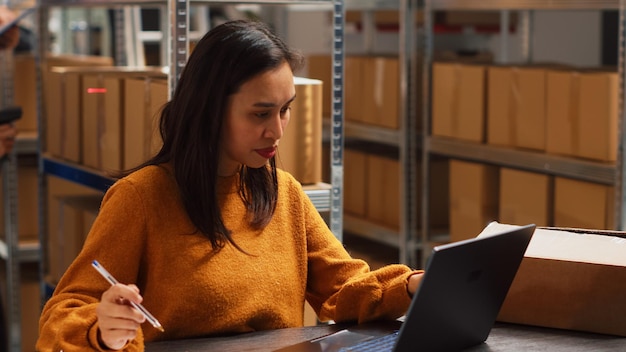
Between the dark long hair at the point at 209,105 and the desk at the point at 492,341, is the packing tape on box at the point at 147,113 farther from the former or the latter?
the desk at the point at 492,341

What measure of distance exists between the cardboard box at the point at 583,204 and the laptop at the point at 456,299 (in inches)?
69.6

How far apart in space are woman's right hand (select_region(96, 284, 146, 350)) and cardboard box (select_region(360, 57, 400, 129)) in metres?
2.95

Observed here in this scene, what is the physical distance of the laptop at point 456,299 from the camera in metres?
1.62

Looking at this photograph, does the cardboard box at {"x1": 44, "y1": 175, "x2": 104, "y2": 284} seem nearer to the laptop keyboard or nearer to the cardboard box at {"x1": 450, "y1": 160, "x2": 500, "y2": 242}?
the cardboard box at {"x1": 450, "y1": 160, "x2": 500, "y2": 242}

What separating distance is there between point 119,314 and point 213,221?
0.41 metres

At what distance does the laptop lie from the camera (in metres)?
1.62

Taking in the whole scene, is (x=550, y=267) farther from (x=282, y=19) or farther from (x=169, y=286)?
(x=282, y=19)

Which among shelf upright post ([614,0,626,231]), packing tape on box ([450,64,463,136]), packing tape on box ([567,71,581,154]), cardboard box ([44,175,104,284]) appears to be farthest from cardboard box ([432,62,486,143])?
cardboard box ([44,175,104,284])

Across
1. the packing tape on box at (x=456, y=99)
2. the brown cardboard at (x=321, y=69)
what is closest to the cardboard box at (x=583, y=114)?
the packing tape on box at (x=456, y=99)

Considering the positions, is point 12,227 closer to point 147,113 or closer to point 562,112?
point 147,113

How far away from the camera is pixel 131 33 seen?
16.9 ft

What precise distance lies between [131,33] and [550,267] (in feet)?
11.5

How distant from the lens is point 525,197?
3.92 metres

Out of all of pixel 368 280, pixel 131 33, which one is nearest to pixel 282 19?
pixel 131 33
